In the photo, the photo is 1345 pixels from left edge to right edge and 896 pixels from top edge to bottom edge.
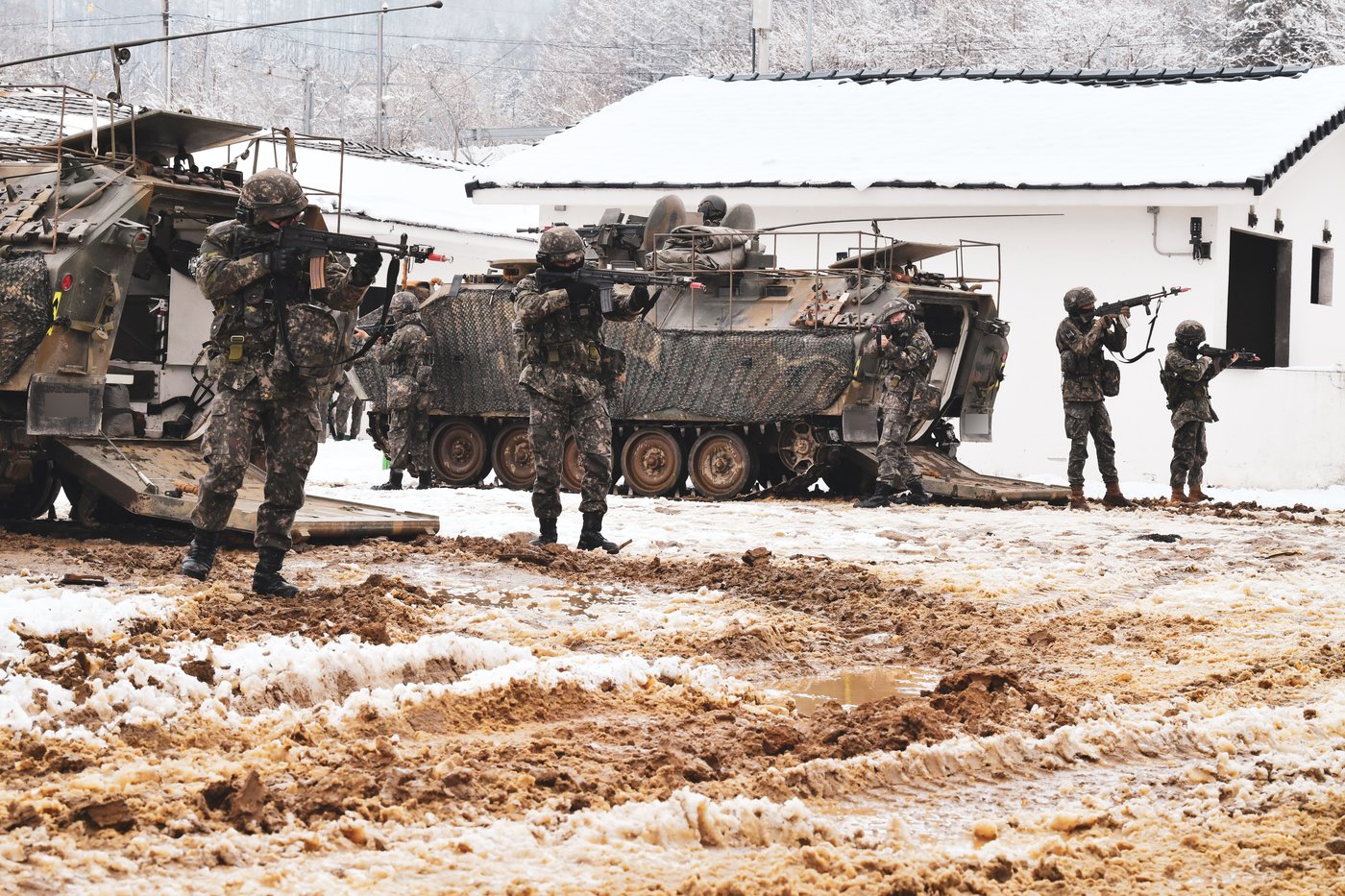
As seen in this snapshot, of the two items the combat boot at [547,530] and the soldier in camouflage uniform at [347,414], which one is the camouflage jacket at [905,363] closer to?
the combat boot at [547,530]

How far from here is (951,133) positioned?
21547 mm

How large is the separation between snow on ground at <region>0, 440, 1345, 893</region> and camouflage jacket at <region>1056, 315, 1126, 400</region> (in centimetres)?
493

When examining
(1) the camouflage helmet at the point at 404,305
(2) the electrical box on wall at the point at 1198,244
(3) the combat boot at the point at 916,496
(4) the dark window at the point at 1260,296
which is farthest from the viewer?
(4) the dark window at the point at 1260,296

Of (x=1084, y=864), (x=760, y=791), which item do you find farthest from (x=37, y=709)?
(x=1084, y=864)

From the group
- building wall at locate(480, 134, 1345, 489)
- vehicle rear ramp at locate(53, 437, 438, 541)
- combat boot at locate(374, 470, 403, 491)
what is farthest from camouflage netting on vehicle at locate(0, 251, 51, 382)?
building wall at locate(480, 134, 1345, 489)

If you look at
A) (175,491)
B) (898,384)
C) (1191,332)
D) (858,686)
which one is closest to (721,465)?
(898,384)

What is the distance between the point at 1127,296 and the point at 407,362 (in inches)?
301

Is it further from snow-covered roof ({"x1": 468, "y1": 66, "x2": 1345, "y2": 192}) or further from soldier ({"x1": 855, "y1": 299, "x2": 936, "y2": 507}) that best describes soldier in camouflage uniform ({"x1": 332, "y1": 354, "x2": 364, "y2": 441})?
soldier ({"x1": 855, "y1": 299, "x2": 936, "y2": 507})

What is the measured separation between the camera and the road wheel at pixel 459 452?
17.4 metres

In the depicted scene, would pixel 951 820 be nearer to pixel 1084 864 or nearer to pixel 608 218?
pixel 1084 864

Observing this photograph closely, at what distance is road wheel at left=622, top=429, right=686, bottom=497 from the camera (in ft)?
53.8

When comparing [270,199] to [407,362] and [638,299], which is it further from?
[407,362]

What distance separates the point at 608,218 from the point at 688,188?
3.34 metres

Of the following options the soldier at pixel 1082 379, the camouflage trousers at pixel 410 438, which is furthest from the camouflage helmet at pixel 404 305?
the soldier at pixel 1082 379
